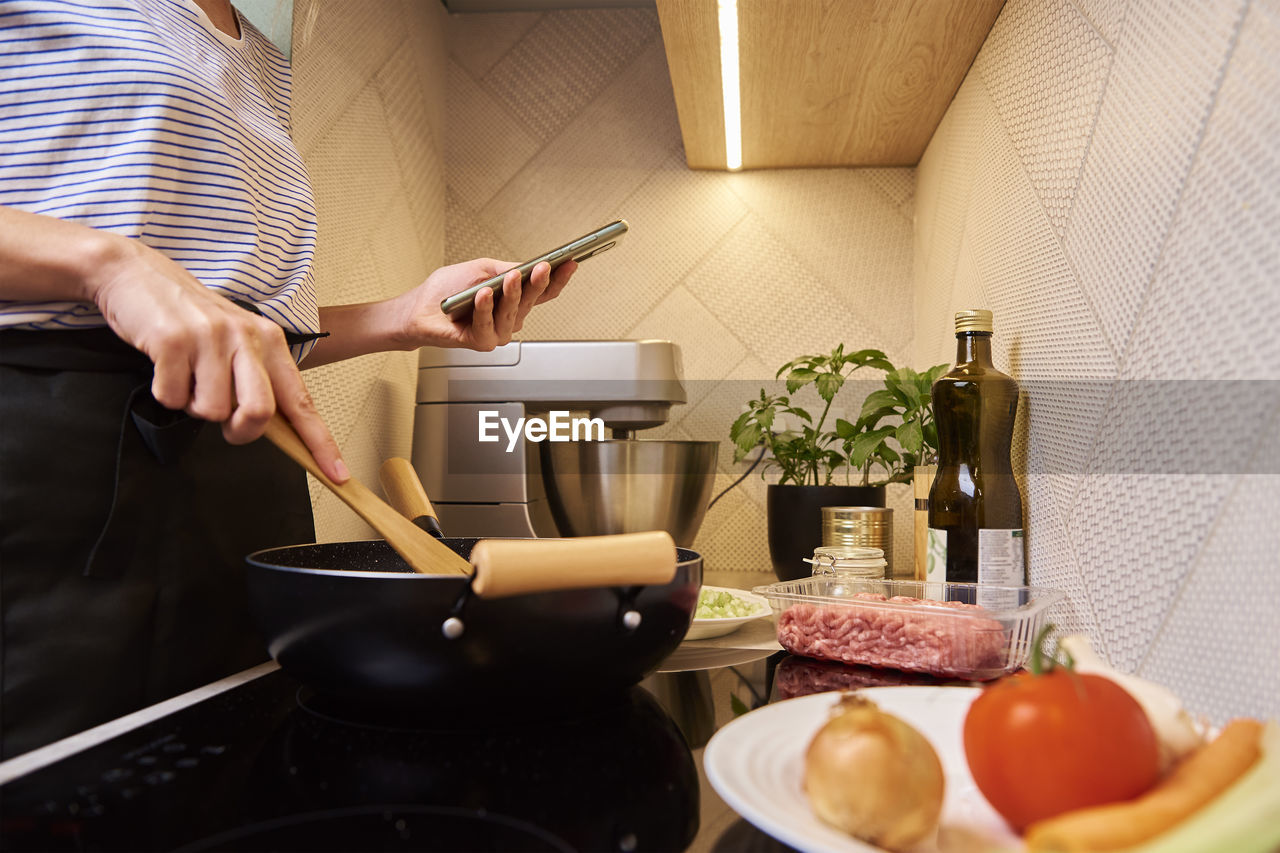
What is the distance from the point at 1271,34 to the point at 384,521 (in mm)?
556

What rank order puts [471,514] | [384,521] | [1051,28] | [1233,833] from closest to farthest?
1. [1233,833]
2. [384,521]
3. [1051,28]
4. [471,514]

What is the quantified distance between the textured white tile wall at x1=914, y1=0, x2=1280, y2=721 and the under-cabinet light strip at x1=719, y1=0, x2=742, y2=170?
1.08 feet

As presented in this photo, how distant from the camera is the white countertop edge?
420 millimetres

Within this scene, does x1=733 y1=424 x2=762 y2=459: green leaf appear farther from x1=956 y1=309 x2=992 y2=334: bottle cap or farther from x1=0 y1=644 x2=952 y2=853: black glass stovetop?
x1=0 y1=644 x2=952 y2=853: black glass stovetop

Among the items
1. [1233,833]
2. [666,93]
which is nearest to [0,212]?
[1233,833]

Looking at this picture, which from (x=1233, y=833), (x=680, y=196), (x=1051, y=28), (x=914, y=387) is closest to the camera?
(x=1233, y=833)

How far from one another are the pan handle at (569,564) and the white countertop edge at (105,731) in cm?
23

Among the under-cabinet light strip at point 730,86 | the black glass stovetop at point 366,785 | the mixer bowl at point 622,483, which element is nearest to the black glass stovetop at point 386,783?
the black glass stovetop at point 366,785

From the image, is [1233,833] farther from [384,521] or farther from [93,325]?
[93,325]

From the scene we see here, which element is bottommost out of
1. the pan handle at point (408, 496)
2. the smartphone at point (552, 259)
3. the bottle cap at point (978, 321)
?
the pan handle at point (408, 496)

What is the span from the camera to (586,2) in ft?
5.42

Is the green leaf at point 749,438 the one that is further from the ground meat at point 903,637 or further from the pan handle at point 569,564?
the pan handle at point 569,564

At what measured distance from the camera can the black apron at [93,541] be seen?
557 mm

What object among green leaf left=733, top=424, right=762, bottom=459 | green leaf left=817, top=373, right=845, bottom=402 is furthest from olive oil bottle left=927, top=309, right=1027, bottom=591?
green leaf left=733, top=424, right=762, bottom=459
